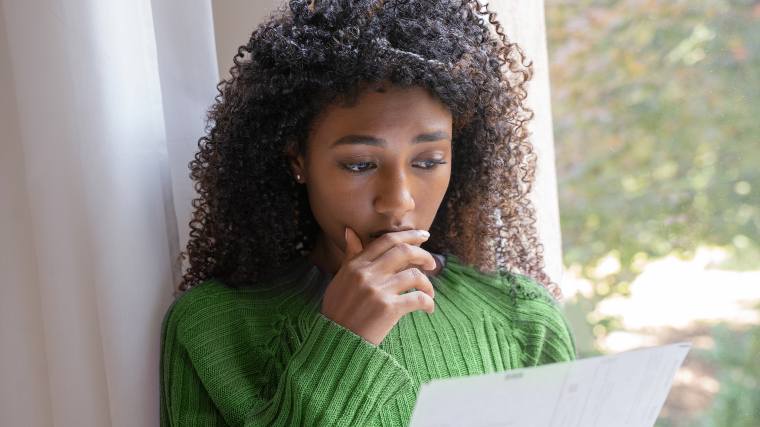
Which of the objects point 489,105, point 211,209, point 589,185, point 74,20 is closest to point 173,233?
point 211,209

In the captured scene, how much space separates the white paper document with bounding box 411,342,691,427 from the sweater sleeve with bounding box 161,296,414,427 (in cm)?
15

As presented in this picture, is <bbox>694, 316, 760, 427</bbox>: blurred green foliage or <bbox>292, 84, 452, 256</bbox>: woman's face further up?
<bbox>292, 84, 452, 256</bbox>: woman's face

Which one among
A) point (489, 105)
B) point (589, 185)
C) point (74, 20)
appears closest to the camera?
point (74, 20)

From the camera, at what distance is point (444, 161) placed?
0.91m

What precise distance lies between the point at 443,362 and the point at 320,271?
19 cm

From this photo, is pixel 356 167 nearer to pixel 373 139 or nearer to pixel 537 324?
pixel 373 139

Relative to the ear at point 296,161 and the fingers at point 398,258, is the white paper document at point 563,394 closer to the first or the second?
the fingers at point 398,258

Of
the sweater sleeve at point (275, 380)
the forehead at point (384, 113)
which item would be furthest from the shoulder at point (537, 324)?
the forehead at point (384, 113)

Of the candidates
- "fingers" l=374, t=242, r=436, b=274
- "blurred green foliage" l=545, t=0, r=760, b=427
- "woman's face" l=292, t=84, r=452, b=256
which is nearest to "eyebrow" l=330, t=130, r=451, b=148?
"woman's face" l=292, t=84, r=452, b=256

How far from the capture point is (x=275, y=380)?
935 mm

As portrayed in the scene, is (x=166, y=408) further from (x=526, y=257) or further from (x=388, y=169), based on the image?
(x=526, y=257)

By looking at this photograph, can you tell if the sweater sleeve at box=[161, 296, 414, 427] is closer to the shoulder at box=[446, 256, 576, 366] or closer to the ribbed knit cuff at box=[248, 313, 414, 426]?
the ribbed knit cuff at box=[248, 313, 414, 426]

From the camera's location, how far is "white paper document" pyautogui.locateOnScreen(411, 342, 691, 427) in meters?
0.68

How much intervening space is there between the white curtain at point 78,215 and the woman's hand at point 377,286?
23 cm
